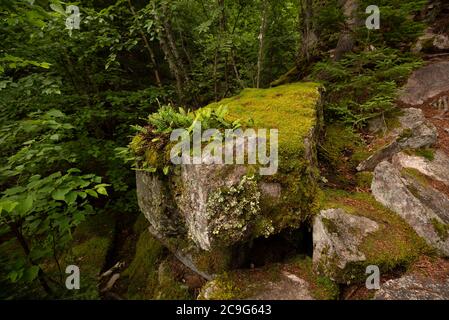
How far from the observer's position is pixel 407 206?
3689mm

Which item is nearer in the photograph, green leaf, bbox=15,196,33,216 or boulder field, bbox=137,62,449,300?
green leaf, bbox=15,196,33,216

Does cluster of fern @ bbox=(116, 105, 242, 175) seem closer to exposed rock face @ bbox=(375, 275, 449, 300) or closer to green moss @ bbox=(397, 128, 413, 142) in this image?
exposed rock face @ bbox=(375, 275, 449, 300)

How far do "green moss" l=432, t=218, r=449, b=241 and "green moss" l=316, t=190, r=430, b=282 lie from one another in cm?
21

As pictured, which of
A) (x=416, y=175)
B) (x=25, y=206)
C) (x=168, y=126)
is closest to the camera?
(x=25, y=206)

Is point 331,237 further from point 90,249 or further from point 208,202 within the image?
point 90,249

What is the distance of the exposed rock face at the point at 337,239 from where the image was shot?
322 centimetres

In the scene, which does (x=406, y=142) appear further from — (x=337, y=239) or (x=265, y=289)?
(x=265, y=289)

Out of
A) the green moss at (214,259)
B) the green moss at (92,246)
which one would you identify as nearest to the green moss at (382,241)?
the green moss at (214,259)

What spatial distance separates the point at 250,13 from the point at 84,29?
14.4ft

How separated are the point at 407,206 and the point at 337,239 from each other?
1160mm

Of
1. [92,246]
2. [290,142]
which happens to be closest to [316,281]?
[290,142]

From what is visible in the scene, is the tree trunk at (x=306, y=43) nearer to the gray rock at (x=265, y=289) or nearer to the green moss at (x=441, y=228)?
the green moss at (x=441, y=228)

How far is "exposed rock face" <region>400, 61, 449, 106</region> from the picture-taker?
6.64 metres

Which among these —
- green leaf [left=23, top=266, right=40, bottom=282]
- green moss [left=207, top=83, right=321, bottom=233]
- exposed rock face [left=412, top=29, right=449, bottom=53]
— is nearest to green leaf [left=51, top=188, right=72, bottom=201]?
green leaf [left=23, top=266, right=40, bottom=282]
